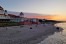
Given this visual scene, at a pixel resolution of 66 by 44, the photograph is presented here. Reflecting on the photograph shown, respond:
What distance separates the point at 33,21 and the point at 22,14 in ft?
38.7

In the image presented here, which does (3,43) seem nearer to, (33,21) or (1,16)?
(1,16)

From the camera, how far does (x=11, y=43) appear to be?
1645 cm

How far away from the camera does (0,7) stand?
64562 millimetres

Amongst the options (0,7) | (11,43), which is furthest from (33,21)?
(11,43)

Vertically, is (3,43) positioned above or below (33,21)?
above

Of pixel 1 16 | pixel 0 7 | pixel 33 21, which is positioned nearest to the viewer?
pixel 1 16

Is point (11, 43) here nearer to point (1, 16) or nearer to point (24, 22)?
point (1, 16)

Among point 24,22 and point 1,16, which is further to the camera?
point 24,22

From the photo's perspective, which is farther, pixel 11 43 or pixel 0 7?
pixel 0 7

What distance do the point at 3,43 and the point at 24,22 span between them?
51.9 meters

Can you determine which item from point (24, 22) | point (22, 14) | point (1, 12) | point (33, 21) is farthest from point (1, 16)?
point (22, 14)

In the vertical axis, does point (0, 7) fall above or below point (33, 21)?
above

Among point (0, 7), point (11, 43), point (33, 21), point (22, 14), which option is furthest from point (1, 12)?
point (11, 43)

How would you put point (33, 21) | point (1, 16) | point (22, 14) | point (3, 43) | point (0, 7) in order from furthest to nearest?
point (22, 14), point (33, 21), point (0, 7), point (1, 16), point (3, 43)
